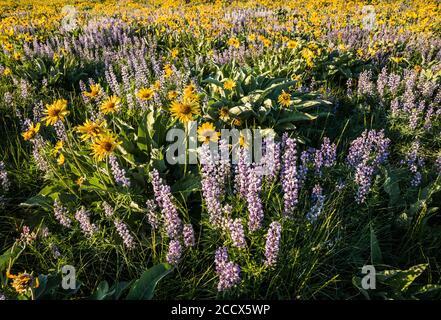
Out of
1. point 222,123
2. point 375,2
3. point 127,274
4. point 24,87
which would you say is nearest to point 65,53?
point 24,87

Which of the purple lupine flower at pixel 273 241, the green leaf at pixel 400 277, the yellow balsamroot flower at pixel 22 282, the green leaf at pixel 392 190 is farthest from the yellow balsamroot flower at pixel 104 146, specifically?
the green leaf at pixel 392 190

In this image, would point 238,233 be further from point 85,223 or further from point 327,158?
point 327,158

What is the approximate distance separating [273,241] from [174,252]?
65 centimetres

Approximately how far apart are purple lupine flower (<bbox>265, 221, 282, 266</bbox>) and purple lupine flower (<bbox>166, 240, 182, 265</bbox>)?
0.57 metres

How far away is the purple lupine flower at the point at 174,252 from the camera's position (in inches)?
84.4

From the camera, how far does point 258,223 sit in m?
2.32

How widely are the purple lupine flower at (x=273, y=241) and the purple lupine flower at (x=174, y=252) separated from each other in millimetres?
573

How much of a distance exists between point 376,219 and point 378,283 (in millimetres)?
699

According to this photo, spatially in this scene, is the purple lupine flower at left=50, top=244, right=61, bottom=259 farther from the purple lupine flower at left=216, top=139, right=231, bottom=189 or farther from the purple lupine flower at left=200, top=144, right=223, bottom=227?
the purple lupine flower at left=216, top=139, right=231, bottom=189

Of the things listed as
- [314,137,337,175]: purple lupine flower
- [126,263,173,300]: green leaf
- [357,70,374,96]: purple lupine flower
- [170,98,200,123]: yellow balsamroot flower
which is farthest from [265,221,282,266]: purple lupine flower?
[357,70,374,96]: purple lupine flower

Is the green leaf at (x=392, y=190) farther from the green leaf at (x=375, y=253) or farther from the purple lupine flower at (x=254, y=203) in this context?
the purple lupine flower at (x=254, y=203)

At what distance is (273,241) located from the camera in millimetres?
2086

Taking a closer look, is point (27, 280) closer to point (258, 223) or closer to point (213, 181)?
point (213, 181)

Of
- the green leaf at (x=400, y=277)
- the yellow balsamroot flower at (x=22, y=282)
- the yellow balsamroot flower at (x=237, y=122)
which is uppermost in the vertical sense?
the yellow balsamroot flower at (x=237, y=122)
